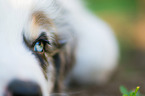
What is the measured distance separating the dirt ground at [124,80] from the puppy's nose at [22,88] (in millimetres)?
932

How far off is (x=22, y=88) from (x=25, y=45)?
41 cm

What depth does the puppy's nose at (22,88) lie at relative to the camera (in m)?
1.31

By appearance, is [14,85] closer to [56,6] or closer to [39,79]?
[39,79]

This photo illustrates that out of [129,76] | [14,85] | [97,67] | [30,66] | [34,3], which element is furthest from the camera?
[129,76]

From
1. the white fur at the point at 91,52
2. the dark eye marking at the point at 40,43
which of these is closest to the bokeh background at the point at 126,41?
the white fur at the point at 91,52

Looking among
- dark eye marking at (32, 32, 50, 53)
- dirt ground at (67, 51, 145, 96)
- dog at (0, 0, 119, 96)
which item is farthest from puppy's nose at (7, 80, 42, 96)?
dirt ground at (67, 51, 145, 96)

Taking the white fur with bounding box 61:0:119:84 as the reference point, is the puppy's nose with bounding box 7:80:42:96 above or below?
below

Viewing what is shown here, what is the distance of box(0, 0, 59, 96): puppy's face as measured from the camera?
1.34m

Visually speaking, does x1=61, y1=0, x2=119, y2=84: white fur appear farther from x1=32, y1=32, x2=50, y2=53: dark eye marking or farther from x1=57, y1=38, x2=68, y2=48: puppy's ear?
x1=32, y1=32, x2=50, y2=53: dark eye marking

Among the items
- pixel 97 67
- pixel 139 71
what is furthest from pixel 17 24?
pixel 139 71

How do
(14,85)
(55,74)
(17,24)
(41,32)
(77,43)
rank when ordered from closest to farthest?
1. (14,85)
2. (17,24)
3. (41,32)
4. (55,74)
5. (77,43)

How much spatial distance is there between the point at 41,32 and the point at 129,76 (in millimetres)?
1950

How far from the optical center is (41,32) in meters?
1.92

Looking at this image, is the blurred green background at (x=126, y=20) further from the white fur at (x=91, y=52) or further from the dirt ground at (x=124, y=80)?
the white fur at (x=91, y=52)
